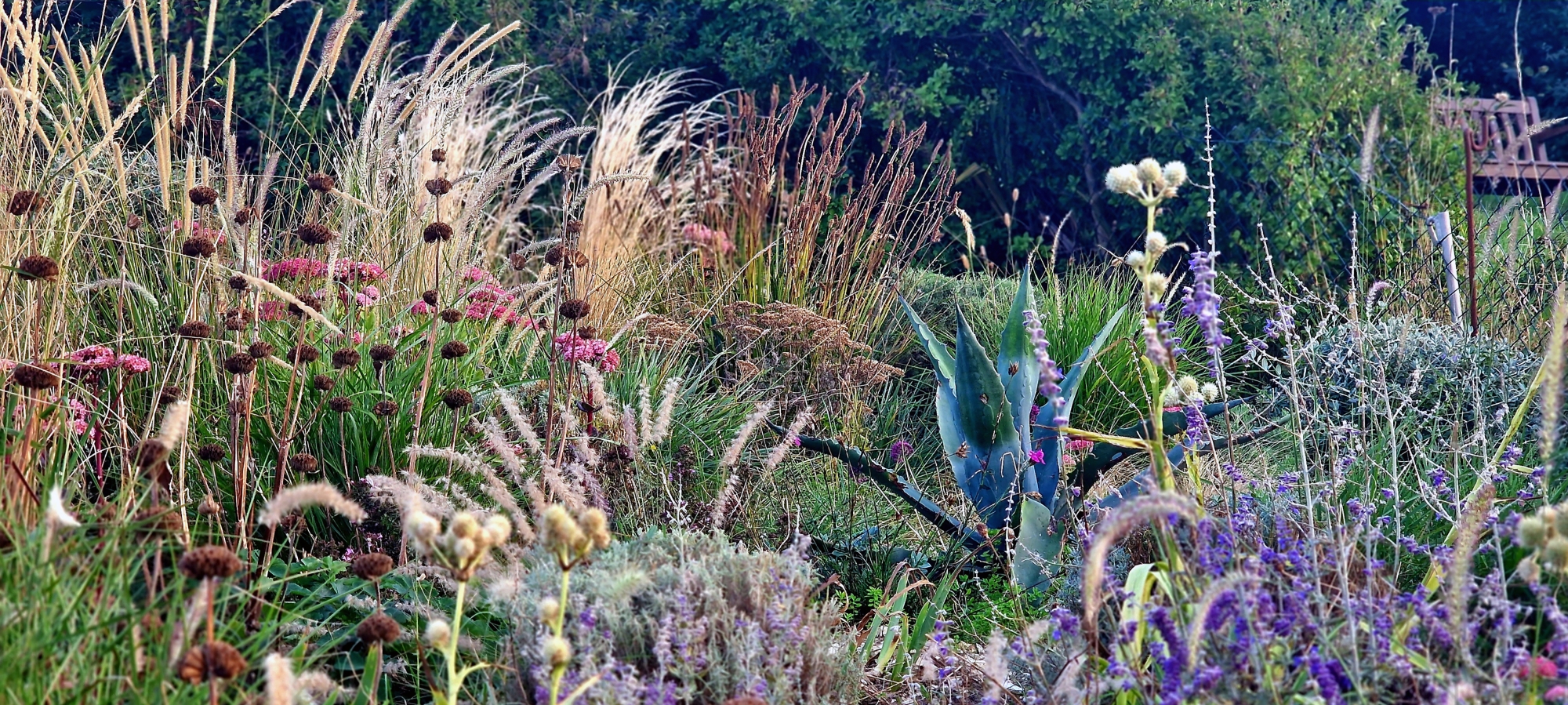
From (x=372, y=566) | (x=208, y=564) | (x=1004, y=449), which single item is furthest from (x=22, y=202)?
(x=1004, y=449)

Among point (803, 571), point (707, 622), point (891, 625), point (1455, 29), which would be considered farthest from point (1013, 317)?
point (1455, 29)

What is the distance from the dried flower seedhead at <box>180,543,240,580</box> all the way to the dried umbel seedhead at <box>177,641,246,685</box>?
70 mm

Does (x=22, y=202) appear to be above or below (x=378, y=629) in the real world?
above

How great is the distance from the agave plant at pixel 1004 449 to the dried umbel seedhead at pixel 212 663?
1.78m

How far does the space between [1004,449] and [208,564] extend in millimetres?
2134

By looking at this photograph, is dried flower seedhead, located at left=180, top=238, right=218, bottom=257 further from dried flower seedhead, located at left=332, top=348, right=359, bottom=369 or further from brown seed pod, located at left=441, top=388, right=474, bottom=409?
brown seed pod, located at left=441, top=388, right=474, bottom=409

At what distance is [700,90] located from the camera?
7914 mm

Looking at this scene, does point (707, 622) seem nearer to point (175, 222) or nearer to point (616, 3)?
point (175, 222)

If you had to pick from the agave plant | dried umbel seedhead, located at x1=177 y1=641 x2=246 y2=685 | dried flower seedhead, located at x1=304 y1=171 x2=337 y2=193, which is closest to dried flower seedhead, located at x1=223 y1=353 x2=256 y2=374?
dried flower seedhead, located at x1=304 y1=171 x2=337 y2=193

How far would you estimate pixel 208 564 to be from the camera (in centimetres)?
134

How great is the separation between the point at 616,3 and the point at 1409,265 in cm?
466

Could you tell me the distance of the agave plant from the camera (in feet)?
9.66

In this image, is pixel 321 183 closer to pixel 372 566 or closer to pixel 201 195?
pixel 201 195

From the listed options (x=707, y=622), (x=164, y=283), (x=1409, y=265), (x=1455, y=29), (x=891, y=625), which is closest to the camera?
(x=707, y=622)
